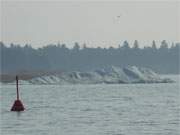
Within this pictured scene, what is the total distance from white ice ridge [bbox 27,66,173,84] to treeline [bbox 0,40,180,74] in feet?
157

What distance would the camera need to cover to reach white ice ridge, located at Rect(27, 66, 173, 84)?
113 meters

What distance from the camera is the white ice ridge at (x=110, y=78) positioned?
113 metres

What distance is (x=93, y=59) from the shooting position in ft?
579

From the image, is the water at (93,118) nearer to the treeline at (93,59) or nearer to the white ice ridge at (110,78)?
the white ice ridge at (110,78)

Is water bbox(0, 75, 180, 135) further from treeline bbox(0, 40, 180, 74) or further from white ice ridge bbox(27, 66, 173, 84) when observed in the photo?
treeline bbox(0, 40, 180, 74)

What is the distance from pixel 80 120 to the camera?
40.6 meters

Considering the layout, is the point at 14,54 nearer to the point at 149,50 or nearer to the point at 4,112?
the point at 149,50

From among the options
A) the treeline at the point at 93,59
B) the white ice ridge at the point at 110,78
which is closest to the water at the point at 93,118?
the white ice ridge at the point at 110,78

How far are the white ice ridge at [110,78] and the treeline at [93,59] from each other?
1879 inches

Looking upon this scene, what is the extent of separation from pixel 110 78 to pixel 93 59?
61436 millimetres

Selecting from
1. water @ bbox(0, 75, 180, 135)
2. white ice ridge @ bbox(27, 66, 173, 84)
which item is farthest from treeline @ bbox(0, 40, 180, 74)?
water @ bbox(0, 75, 180, 135)

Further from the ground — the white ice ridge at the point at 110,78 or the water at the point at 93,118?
the white ice ridge at the point at 110,78

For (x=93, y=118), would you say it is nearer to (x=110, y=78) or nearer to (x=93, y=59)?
(x=110, y=78)

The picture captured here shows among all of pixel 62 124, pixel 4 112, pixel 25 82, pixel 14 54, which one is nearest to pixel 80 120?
pixel 62 124
